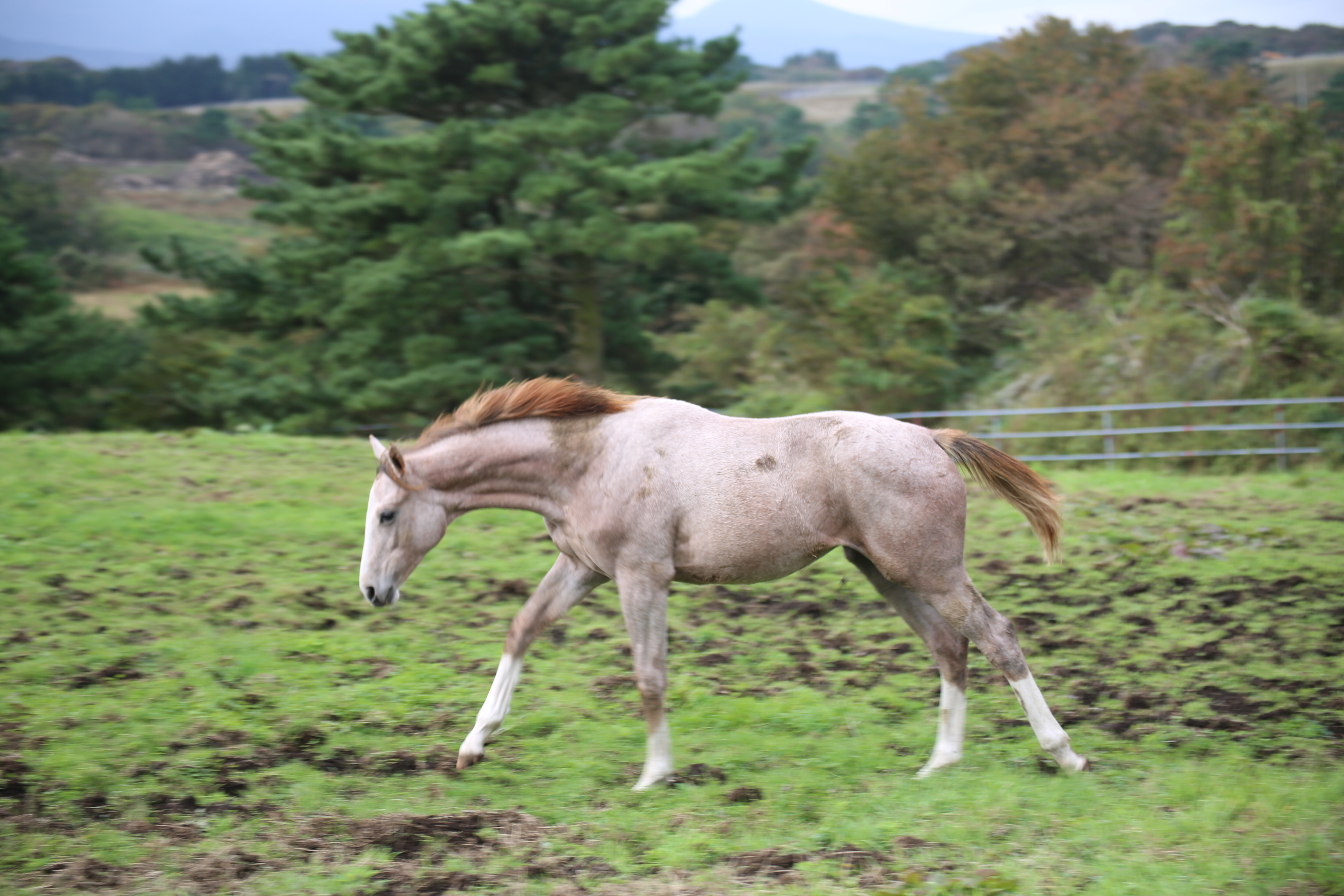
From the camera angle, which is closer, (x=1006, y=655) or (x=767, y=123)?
(x=1006, y=655)

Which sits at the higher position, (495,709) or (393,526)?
(393,526)

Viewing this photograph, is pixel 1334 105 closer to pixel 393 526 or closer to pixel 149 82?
pixel 393 526

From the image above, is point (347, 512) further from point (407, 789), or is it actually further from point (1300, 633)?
point (1300, 633)

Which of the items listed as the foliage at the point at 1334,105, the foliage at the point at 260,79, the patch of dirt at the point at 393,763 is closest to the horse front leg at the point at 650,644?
the patch of dirt at the point at 393,763

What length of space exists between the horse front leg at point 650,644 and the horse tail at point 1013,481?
151 centimetres

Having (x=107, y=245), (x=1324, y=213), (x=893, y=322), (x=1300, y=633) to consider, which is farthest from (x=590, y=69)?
(x=107, y=245)

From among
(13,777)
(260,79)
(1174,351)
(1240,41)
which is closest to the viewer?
(13,777)

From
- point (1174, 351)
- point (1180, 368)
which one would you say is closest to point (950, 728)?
point (1180, 368)

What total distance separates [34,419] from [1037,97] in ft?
78.9

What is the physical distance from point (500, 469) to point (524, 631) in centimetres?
80

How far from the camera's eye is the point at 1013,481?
5.11 m

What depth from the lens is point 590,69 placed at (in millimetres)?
17875

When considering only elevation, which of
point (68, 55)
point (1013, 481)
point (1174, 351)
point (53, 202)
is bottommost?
point (1174, 351)

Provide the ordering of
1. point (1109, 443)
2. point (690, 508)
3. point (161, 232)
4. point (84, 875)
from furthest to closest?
point (161, 232) → point (1109, 443) → point (690, 508) → point (84, 875)
